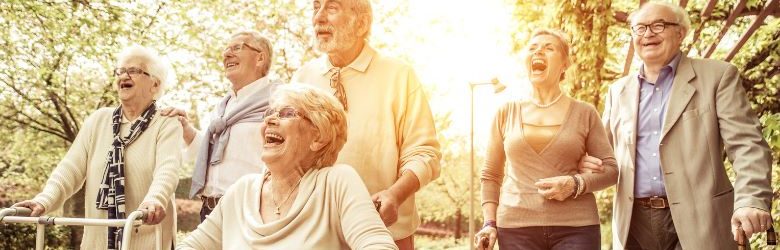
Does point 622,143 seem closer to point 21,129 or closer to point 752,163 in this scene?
point 752,163

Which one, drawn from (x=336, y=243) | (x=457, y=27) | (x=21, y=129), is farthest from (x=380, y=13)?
(x=336, y=243)

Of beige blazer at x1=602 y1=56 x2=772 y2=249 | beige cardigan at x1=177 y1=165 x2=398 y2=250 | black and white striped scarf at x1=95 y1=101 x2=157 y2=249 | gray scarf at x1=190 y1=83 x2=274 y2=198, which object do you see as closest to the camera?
beige cardigan at x1=177 y1=165 x2=398 y2=250

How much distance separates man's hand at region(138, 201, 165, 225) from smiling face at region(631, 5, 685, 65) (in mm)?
2109

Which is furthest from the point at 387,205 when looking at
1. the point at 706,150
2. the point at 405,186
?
the point at 706,150

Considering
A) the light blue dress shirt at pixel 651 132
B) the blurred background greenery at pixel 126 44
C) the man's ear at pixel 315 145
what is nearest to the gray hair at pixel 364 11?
the man's ear at pixel 315 145

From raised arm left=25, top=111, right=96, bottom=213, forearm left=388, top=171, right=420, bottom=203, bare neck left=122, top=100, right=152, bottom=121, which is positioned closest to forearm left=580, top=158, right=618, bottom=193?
forearm left=388, top=171, right=420, bottom=203

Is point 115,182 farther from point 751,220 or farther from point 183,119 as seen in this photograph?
point 751,220

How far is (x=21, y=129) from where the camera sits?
17.4 metres

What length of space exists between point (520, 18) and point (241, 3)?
30.2ft

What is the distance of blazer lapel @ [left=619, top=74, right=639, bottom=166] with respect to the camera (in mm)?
3366

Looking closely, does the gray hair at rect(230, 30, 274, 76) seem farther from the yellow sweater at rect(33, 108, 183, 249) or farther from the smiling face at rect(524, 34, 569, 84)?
the smiling face at rect(524, 34, 569, 84)

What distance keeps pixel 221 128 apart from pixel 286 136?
1834 millimetres

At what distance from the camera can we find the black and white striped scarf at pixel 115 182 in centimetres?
383

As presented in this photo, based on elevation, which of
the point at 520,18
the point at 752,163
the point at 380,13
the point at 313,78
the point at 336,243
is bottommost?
the point at 336,243
